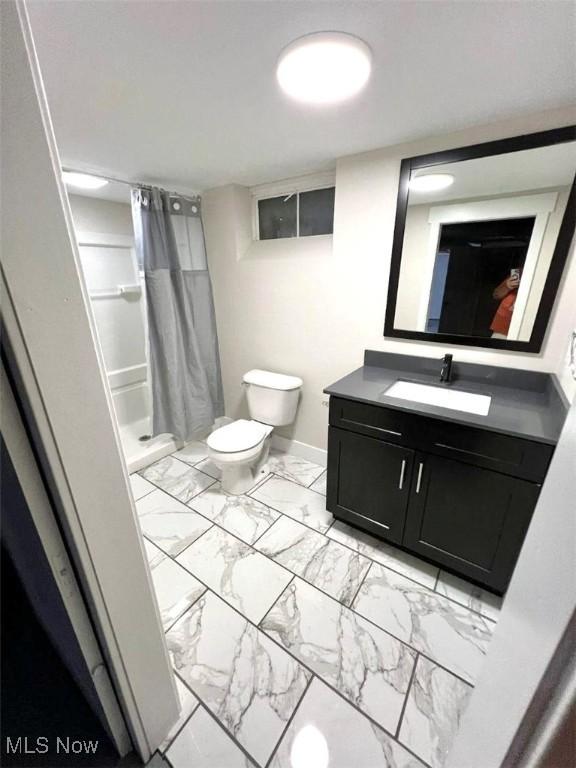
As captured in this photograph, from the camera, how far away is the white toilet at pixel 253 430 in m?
2.01

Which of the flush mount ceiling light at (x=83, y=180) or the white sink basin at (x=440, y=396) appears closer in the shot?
the white sink basin at (x=440, y=396)

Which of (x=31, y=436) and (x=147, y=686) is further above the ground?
(x=31, y=436)

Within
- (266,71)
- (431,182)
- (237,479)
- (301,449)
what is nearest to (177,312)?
(237,479)

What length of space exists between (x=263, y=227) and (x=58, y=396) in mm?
2254

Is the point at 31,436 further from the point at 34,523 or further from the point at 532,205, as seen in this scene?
the point at 532,205

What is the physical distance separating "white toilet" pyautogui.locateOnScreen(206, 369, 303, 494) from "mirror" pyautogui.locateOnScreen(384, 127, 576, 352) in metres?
1.00

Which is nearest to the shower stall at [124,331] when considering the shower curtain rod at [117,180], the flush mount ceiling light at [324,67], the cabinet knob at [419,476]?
the shower curtain rod at [117,180]

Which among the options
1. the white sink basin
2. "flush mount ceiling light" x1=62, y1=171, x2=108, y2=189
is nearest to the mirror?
the white sink basin

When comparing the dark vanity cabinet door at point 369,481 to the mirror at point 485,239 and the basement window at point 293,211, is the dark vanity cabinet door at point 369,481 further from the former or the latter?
the basement window at point 293,211

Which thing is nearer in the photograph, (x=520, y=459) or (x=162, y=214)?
(x=520, y=459)

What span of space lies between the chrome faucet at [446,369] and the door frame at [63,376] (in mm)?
1613

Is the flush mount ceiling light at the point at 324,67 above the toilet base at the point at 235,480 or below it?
above

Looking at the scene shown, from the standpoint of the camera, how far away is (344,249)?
1934 millimetres

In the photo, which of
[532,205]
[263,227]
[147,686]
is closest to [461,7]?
[532,205]
